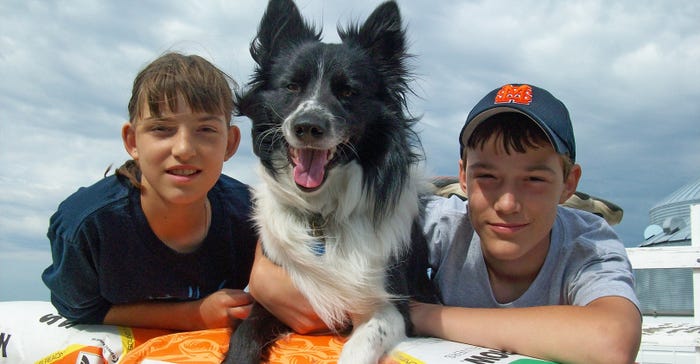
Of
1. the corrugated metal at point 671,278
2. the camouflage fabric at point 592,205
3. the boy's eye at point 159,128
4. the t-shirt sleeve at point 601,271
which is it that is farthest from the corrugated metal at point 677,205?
the boy's eye at point 159,128

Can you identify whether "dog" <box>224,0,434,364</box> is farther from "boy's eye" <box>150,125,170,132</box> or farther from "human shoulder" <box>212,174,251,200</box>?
"human shoulder" <box>212,174,251,200</box>

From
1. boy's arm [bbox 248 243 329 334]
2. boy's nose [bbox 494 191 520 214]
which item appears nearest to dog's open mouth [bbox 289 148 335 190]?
boy's arm [bbox 248 243 329 334]

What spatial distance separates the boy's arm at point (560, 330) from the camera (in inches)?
81.7

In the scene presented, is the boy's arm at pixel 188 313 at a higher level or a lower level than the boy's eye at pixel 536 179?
lower

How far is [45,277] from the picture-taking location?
3182 millimetres

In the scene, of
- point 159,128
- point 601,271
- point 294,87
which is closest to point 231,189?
point 159,128

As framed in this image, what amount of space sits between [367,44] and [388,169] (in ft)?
2.23

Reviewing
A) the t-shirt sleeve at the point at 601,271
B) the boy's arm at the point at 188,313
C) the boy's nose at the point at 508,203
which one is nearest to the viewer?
the t-shirt sleeve at the point at 601,271

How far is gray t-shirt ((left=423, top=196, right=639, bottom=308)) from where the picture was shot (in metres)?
2.53

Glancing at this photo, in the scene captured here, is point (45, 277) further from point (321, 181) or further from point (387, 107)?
point (387, 107)

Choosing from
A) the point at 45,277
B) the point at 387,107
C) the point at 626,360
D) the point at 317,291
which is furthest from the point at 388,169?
the point at 45,277

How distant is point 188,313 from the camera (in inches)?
122

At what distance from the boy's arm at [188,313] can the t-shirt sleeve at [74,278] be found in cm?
10

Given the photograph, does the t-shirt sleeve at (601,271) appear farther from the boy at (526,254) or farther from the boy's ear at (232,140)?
the boy's ear at (232,140)
